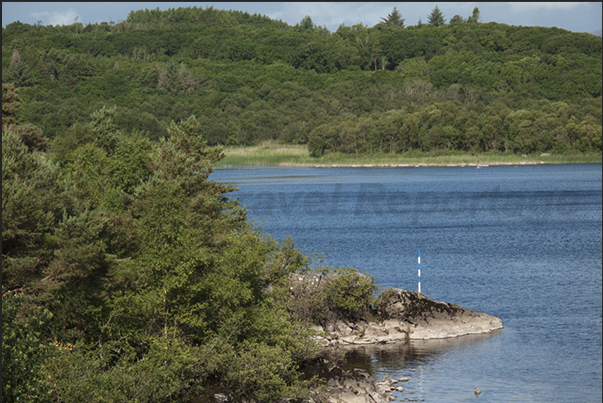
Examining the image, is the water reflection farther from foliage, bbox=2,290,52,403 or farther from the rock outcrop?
foliage, bbox=2,290,52,403

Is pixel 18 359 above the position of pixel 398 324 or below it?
above

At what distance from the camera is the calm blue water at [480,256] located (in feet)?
69.2

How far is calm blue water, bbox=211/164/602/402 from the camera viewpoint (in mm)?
21078

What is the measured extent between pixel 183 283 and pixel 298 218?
5081 cm

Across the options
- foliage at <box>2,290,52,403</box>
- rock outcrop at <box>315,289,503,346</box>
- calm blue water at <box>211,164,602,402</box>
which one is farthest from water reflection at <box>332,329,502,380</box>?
foliage at <box>2,290,52,403</box>

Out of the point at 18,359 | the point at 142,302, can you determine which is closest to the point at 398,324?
the point at 142,302

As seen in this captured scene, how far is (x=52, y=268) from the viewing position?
15977 mm

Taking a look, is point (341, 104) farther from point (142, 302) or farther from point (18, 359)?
point (18, 359)

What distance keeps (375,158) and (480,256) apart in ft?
333

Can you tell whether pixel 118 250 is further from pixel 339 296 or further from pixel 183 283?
pixel 339 296

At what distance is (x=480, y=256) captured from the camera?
44.0 metres

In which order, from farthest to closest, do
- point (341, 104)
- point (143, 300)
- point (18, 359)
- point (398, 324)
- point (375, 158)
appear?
point (341, 104) → point (375, 158) → point (398, 324) → point (143, 300) → point (18, 359)

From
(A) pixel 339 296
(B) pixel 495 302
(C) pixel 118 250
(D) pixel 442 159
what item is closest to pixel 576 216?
(B) pixel 495 302

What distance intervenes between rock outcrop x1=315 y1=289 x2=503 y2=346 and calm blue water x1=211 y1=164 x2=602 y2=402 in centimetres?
74
